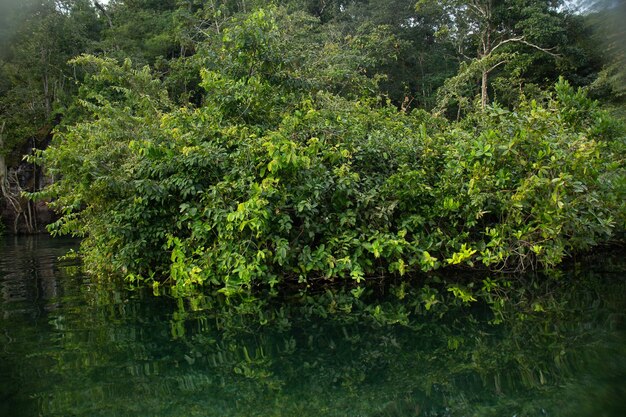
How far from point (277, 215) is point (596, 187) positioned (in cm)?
425

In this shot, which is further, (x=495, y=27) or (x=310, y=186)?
(x=495, y=27)

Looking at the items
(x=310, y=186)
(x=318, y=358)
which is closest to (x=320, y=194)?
(x=310, y=186)

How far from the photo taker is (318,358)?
3178 millimetres

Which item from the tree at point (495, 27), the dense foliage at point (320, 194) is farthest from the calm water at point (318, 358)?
the tree at point (495, 27)

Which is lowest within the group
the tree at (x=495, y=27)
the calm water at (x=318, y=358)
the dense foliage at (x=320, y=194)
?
the calm water at (x=318, y=358)

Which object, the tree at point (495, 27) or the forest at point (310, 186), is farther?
the tree at point (495, 27)

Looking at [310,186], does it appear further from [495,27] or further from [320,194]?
[495,27]

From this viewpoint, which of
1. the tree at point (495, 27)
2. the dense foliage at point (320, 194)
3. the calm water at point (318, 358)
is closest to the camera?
the calm water at point (318, 358)

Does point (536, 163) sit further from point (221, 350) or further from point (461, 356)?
point (221, 350)

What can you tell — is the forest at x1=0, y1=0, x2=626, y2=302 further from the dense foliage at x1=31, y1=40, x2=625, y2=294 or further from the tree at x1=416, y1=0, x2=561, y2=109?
the tree at x1=416, y1=0, x2=561, y2=109

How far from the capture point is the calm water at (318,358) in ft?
8.00

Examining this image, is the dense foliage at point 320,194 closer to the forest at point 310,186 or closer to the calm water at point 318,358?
the forest at point 310,186

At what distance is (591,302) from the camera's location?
4434 mm

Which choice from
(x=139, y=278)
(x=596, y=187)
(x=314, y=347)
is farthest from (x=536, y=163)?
(x=139, y=278)
